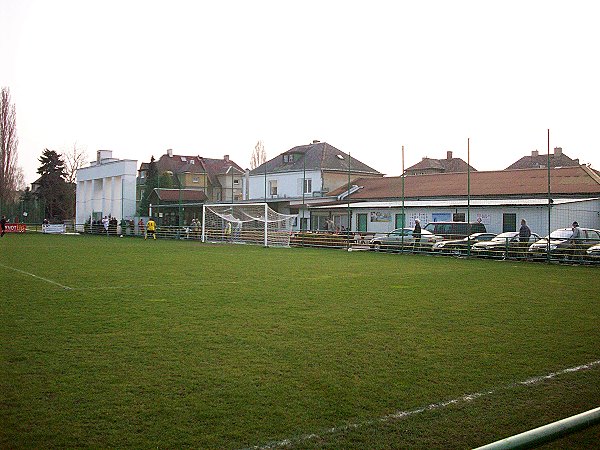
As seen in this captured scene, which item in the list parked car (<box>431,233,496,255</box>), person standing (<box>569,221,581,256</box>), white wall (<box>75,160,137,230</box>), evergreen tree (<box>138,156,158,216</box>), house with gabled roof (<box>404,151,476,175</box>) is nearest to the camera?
person standing (<box>569,221,581,256</box>)

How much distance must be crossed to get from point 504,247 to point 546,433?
23.7 m

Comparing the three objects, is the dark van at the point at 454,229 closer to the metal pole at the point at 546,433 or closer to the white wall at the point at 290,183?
the white wall at the point at 290,183

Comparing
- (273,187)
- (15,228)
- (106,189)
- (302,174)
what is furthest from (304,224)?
(15,228)

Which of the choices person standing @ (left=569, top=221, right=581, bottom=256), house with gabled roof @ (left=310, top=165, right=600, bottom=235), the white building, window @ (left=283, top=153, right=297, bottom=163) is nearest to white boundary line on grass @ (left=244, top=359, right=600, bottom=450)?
person standing @ (left=569, top=221, right=581, bottom=256)

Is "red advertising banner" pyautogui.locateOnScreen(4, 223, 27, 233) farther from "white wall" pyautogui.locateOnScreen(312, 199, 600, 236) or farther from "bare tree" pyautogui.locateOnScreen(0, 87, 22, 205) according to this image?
"white wall" pyautogui.locateOnScreen(312, 199, 600, 236)

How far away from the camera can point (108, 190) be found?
60500 millimetres

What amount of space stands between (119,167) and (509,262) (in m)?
40.9

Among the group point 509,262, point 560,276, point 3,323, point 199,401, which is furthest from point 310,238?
point 199,401

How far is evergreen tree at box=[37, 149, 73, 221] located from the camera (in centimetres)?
7450

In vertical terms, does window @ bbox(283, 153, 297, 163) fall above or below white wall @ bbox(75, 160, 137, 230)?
above

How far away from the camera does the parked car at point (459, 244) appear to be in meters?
26.5

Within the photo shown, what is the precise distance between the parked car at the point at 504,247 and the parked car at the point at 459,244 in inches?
24.3

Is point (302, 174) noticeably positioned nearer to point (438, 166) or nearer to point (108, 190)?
point (108, 190)

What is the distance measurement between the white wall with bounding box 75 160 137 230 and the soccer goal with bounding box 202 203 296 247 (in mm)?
16203
